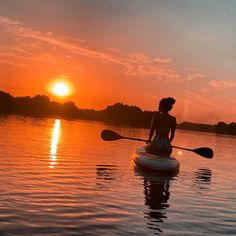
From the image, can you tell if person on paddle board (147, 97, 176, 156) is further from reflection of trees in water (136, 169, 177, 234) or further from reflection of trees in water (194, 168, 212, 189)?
reflection of trees in water (194, 168, 212, 189)

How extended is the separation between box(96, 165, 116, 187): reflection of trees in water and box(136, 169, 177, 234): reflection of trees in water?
3.94 feet

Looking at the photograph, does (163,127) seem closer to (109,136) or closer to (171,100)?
(171,100)

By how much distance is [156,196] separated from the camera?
41.9ft

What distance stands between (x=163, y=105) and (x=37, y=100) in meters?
165

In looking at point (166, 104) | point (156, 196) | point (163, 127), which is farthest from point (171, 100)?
point (156, 196)

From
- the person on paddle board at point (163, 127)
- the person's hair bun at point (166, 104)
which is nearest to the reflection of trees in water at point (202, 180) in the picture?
the person on paddle board at point (163, 127)

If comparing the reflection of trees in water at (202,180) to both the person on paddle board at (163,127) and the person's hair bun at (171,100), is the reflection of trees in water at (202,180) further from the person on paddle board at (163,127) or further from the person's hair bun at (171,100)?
the person's hair bun at (171,100)

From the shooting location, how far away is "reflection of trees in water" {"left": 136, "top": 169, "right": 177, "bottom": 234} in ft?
31.3

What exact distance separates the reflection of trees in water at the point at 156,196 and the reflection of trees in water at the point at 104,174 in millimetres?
1202

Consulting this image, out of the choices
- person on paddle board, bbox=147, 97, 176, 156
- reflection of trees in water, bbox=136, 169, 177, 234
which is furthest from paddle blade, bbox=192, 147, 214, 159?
reflection of trees in water, bbox=136, 169, 177, 234

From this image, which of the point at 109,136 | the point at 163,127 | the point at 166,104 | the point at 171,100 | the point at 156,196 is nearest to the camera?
the point at 156,196

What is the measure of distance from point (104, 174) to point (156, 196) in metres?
4.31

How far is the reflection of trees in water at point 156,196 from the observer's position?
9.53m

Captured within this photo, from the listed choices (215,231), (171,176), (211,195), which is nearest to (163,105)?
(171,176)
